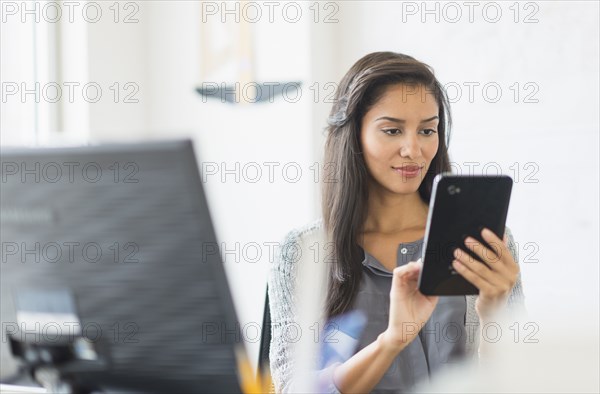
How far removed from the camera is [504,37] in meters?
2.16

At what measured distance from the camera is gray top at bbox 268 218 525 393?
1377mm

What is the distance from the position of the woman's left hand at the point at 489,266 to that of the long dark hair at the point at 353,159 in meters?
0.32

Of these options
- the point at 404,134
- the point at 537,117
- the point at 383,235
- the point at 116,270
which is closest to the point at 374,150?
the point at 404,134

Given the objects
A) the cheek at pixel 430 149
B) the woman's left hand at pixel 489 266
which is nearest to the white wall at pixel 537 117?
the cheek at pixel 430 149

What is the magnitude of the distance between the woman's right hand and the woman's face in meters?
0.32

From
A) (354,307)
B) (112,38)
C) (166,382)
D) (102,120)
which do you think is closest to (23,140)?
(102,120)

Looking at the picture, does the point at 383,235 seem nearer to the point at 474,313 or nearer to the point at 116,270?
the point at 474,313

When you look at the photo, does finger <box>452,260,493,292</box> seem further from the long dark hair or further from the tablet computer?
the long dark hair

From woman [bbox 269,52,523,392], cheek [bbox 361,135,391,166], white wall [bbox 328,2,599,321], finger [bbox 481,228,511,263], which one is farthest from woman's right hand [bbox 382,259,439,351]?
white wall [bbox 328,2,599,321]

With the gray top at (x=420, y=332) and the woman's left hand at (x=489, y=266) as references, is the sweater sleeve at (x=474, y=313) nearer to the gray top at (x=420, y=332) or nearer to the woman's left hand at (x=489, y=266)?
the gray top at (x=420, y=332)

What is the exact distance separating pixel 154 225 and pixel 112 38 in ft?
6.63

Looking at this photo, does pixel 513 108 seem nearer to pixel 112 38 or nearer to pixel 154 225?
pixel 112 38

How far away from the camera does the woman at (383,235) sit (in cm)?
129

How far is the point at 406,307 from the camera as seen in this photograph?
1230 millimetres
